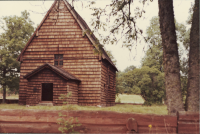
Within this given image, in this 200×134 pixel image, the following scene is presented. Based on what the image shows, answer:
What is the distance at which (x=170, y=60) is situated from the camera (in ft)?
19.2

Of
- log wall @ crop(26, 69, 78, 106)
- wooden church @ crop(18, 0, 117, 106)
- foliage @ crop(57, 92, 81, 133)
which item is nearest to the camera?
foliage @ crop(57, 92, 81, 133)

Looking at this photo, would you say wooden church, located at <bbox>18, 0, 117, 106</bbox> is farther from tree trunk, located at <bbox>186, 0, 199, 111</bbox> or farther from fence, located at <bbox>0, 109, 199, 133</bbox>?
tree trunk, located at <bbox>186, 0, 199, 111</bbox>

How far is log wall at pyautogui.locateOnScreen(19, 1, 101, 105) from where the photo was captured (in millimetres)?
19031

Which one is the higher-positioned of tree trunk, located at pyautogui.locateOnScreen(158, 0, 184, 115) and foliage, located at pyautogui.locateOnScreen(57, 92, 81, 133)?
tree trunk, located at pyautogui.locateOnScreen(158, 0, 184, 115)

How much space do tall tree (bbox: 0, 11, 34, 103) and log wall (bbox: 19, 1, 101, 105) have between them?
1097 cm

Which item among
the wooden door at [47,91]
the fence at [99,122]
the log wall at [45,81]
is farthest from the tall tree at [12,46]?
the fence at [99,122]

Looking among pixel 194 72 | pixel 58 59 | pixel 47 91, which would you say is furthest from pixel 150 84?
pixel 194 72

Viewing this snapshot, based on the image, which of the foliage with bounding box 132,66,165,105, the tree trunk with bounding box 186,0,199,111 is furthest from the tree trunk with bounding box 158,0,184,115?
the foliage with bounding box 132,66,165,105

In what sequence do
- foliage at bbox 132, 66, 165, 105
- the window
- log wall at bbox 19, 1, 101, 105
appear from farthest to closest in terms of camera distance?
foliage at bbox 132, 66, 165, 105
the window
log wall at bbox 19, 1, 101, 105

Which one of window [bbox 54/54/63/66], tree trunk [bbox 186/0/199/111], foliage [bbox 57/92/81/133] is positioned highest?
window [bbox 54/54/63/66]

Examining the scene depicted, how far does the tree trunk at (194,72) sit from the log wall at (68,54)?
43.8 ft

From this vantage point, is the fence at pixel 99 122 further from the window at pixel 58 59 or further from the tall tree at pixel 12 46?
the tall tree at pixel 12 46

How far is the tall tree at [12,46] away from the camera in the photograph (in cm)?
2967

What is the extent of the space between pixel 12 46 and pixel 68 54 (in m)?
14.4
